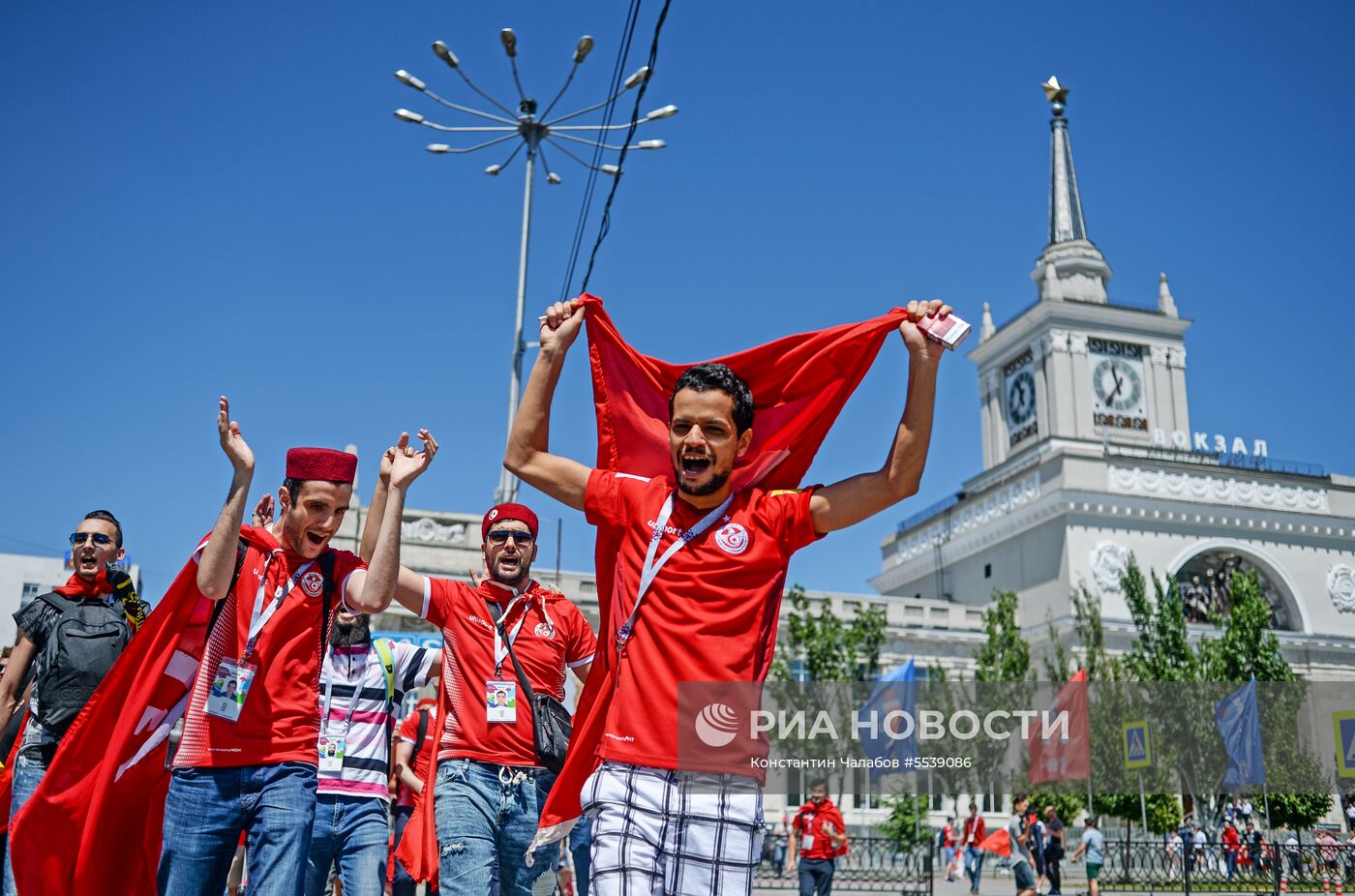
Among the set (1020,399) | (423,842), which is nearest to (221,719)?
(423,842)

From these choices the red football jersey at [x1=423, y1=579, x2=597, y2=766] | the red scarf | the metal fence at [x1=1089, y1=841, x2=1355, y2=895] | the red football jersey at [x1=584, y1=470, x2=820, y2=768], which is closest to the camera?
the red football jersey at [x1=584, y1=470, x2=820, y2=768]

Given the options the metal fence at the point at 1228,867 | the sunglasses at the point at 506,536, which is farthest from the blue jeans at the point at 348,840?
the metal fence at the point at 1228,867

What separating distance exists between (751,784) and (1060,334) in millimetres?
60636

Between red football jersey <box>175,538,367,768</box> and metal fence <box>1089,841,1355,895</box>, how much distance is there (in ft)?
56.1

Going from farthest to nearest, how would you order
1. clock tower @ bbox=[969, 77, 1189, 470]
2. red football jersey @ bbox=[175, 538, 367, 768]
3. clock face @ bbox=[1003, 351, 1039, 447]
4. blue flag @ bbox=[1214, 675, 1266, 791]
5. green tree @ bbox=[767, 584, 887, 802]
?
clock face @ bbox=[1003, 351, 1039, 447] → clock tower @ bbox=[969, 77, 1189, 470] → green tree @ bbox=[767, 584, 887, 802] → blue flag @ bbox=[1214, 675, 1266, 791] → red football jersey @ bbox=[175, 538, 367, 768]

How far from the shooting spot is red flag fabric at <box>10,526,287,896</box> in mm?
4953

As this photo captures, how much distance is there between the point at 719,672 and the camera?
12.9 feet

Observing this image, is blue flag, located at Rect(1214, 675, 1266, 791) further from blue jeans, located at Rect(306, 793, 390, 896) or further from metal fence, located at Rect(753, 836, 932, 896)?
blue jeans, located at Rect(306, 793, 390, 896)

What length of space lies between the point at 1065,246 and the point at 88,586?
209 feet

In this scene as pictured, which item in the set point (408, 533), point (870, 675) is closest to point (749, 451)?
point (408, 533)

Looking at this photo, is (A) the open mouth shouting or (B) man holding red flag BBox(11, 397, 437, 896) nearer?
(A) the open mouth shouting

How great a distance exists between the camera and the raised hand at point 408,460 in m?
5.00

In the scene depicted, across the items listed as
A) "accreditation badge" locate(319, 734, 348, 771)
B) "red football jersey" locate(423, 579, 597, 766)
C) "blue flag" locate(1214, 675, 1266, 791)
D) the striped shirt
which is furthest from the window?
"accreditation badge" locate(319, 734, 348, 771)

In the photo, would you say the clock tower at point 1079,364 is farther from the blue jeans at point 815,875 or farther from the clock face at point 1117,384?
the blue jeans at point 815,875
